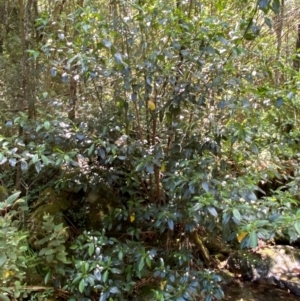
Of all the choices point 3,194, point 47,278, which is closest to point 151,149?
point 47,278

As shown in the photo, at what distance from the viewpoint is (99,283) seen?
2420 mm

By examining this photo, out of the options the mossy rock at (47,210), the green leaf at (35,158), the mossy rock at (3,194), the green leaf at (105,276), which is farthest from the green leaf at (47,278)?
the mossy rock at (3,194)

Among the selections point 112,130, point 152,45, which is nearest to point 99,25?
point 152,45

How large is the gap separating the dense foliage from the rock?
0.78 m

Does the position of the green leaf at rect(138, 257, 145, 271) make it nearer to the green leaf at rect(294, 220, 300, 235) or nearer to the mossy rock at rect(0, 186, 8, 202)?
the green leaf at rect(294, 220, 300, 235)

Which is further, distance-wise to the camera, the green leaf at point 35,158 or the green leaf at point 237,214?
the green leaf at point 35,158

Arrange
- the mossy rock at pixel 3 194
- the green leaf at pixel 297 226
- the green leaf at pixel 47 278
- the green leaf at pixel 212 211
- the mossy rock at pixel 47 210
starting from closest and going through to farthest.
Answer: the green leaf at pixel 297 226 → the green leaf at pixel 212 211 → the green leaf at pixel 47 278 → the mossy rock at pixel 47 210 → the mossy rock at pixel 3 194

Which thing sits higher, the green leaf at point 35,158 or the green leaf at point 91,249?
the green leaf at point 35,158

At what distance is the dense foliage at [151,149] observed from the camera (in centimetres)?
231

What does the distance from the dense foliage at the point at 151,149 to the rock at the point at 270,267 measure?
78 cm

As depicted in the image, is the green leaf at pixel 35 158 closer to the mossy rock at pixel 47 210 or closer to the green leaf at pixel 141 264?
the mossy rock at pixel 47 210

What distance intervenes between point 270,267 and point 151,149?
89.6 inches

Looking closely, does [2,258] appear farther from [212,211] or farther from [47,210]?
[212,211]

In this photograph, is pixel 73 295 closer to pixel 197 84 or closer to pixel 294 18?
pixel 197 84
